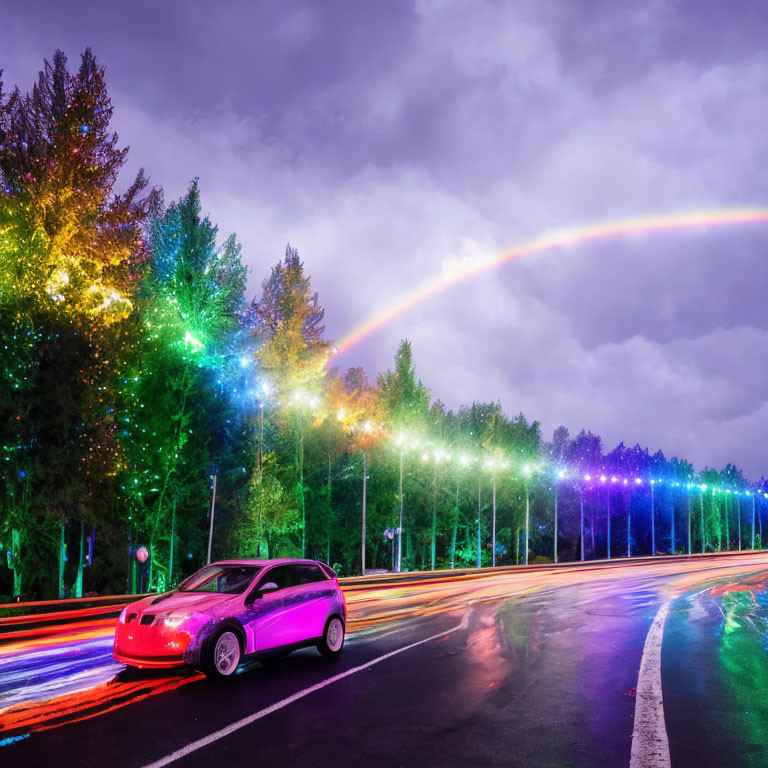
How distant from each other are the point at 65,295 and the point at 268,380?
2328 centimetres

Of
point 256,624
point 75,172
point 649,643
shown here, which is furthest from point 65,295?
point 649,643

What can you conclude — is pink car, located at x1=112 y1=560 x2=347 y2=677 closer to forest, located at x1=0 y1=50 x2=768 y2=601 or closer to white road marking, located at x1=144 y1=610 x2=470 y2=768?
white road marking, located at x1=144 y1=610 x2=470 y2=768

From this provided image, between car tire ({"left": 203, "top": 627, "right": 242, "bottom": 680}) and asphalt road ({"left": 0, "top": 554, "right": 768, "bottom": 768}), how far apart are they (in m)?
0.19

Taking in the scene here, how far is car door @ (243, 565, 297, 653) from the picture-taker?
1004 cm

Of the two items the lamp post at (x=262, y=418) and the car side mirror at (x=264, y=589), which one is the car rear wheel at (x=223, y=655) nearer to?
the car side mirror at (x=264, y=589)

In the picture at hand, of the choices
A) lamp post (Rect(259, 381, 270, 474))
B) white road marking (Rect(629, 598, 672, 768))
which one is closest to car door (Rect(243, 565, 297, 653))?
white road marking (Rect(629, 598, 672, 768))

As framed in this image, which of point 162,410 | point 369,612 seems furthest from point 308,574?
point 162,410

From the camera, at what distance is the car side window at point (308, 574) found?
11492 mm

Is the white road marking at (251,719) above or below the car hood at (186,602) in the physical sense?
below

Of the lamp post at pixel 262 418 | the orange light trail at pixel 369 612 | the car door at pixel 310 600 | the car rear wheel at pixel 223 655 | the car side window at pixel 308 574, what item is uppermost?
the lamp post at pixel 262 418

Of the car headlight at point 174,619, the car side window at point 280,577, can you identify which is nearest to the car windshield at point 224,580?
the car side window at point 280,577

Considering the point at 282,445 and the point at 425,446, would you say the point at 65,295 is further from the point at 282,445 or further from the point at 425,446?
the point at 425,446

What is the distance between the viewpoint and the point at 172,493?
3872cm

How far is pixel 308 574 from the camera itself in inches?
462
